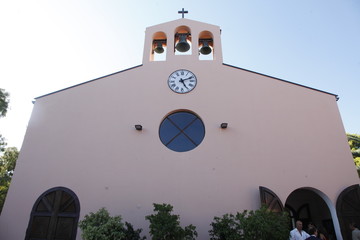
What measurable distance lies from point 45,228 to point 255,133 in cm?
659

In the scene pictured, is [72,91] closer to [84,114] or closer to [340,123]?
[84,114]

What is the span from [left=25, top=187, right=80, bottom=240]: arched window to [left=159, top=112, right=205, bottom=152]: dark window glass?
3176mm

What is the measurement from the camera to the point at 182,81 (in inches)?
344

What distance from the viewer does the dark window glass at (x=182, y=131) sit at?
25.6ft

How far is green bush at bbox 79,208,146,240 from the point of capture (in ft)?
19.0

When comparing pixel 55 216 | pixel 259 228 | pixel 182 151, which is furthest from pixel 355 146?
pixel 55 216

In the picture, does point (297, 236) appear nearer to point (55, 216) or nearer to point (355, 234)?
point (355, 234)

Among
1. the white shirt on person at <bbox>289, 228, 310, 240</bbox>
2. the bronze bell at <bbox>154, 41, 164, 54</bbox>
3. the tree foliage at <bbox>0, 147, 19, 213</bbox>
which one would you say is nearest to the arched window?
the white shirt on person at <bbox>289, 228, 310, 240</bbox>

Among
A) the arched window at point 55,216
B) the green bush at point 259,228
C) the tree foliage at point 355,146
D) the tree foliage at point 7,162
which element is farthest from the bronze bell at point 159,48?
the tree foliage at point 355,146

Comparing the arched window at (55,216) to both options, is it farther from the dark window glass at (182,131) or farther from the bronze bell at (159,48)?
the bronze bell at (159,48)

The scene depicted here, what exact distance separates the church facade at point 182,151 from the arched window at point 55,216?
27 mm

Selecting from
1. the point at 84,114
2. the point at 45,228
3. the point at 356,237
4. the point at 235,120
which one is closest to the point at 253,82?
the point at 235,120

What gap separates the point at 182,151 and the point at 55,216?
13.1ft

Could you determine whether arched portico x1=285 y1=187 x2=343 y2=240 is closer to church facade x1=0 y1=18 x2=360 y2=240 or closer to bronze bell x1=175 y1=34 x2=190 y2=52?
church facade x1=0 y1=18 x2=360 y2=240
